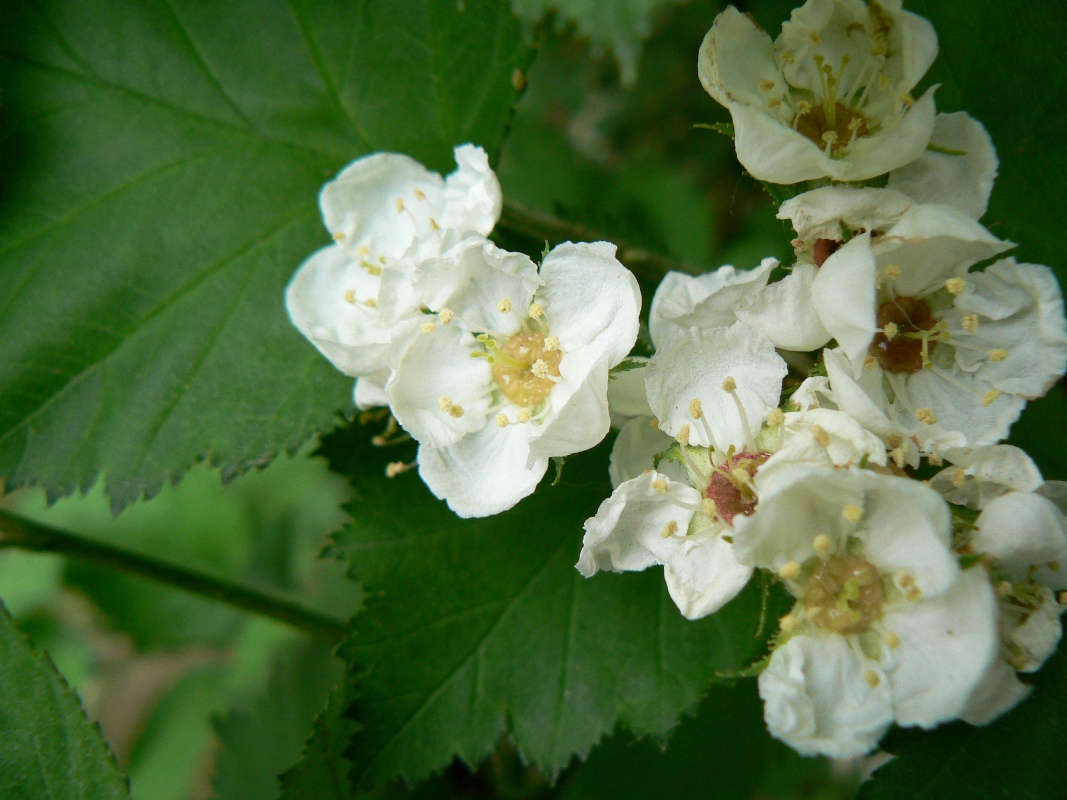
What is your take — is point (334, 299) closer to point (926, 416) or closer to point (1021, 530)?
point (926, 416)

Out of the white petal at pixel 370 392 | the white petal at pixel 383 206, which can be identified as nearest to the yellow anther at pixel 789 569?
the white petal at pixel 370 392

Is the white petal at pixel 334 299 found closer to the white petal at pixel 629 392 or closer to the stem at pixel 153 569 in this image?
the white petal at pixel 629 392

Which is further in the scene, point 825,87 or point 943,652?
point 825,87

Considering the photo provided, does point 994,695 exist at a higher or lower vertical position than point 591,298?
lower

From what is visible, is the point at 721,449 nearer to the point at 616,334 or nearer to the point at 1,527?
the point at 616,334

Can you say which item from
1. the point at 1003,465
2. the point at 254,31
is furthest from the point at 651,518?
the point at 254,31

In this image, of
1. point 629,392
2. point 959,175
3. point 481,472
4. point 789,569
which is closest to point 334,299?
point 481,472
